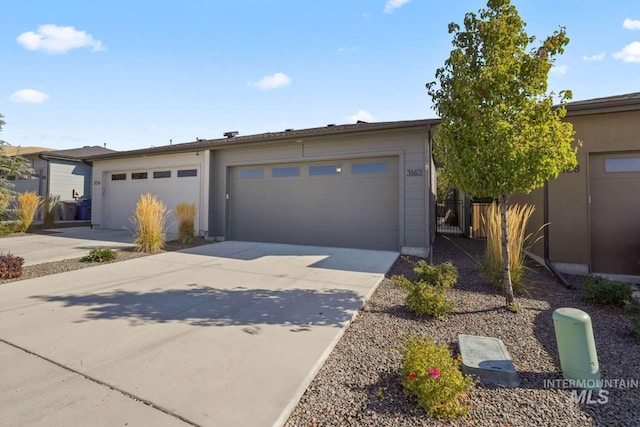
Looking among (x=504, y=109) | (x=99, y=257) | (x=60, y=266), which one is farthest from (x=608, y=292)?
(x=60, y=266)

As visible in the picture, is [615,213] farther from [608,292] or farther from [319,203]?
[319,203]

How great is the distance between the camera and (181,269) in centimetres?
560

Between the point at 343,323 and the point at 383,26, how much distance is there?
644cm

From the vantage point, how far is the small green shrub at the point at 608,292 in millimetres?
3783

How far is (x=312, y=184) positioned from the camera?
27.9 ft

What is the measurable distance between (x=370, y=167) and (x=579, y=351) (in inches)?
241

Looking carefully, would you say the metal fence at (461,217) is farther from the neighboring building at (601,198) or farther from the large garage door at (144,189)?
the large garage door at (144,189)

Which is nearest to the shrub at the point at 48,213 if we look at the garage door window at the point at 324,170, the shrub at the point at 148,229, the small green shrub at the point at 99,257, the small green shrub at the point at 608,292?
the shrub at the point at 148,229

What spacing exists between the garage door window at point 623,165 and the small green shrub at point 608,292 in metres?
2.83

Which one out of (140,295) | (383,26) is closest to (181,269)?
(140,295)

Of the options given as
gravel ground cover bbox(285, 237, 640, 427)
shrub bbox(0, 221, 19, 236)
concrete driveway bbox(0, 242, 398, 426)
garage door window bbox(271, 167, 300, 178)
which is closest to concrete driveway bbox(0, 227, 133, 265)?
shrub bbox(0, 221, 19, 236)

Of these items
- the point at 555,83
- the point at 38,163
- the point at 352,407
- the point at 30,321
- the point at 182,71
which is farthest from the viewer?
the point at 38,163

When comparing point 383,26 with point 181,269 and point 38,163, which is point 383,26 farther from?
point 38,163

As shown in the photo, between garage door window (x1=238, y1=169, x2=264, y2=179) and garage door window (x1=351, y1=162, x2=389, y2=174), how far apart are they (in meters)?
3.02
